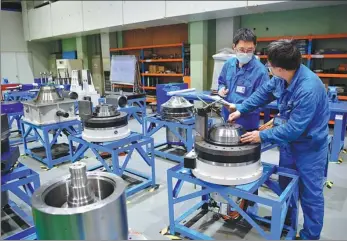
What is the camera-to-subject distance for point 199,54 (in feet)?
18.2

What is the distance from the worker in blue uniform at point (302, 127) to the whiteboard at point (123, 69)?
5.20 meters

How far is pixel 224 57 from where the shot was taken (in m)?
4.59

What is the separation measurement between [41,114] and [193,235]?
2.28m

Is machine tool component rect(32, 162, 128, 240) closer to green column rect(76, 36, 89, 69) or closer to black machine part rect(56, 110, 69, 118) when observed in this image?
black machine part rect(56, 110, 69, 118)

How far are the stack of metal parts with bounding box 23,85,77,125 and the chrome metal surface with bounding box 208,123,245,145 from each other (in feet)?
7.32

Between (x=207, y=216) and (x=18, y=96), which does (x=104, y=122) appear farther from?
(x=18, y=96)

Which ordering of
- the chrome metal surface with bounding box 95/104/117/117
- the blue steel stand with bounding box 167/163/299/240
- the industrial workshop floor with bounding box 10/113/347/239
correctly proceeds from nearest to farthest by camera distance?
the blue steel stand with bounding box 167/163/299/240 → the industrial workshop floor with bounding box 10/113/347/239 → the chrome metal surface with bounding box 95/104/117/117

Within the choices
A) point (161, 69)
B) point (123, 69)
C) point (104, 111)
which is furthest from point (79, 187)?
point (123, 69)

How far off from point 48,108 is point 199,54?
334cm

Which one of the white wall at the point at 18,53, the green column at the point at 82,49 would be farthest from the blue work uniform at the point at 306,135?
the white wall at the point at 18,53

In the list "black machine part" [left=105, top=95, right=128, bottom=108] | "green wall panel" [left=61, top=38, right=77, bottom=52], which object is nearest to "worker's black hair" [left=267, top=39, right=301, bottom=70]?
"black machine part" [left=105, top=95, right=128, bottom=108]

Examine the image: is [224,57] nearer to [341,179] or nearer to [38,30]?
[341,179]

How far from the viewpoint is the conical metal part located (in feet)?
3.09

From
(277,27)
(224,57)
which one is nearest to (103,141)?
(224,57)
